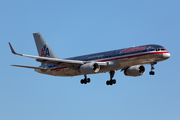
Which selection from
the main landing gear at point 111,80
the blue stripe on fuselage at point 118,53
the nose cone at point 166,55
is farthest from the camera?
the main landing gear at point 111,80

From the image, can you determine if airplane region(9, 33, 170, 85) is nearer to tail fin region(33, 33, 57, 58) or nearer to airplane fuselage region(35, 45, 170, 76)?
airplane fuselage region(35, 45, 170, 76)

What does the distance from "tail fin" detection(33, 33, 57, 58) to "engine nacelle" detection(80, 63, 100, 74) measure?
1252 centimetres

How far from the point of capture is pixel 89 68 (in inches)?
2371

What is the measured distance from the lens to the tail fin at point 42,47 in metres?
72.4

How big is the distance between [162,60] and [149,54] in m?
2.47

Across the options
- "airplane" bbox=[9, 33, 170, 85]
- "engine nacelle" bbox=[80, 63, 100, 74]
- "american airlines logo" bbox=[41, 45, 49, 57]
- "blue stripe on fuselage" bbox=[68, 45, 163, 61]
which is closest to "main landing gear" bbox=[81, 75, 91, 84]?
"airplane" bbox=[9, 33, 170, 85]

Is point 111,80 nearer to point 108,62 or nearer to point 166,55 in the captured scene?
point 108,62

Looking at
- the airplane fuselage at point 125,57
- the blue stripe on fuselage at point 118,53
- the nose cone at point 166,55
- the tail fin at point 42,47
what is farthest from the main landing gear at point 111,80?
the nose cone at point 166,55

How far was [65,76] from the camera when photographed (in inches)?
2692

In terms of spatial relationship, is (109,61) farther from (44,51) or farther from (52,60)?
(44,51)

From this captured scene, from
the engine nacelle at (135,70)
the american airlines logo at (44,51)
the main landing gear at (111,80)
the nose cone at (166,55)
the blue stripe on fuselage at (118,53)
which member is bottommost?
the main landing gear at (111,80)

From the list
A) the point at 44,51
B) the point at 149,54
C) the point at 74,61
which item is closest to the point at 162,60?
the point at 149,54

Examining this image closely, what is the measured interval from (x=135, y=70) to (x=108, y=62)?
755cm

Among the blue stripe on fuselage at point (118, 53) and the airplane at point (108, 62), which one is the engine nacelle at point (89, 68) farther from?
the blue stripe on fuselage at point (118, 53)
